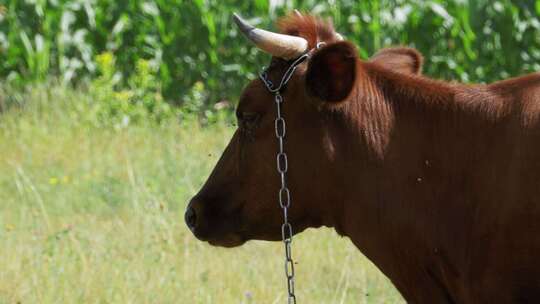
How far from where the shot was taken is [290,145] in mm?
4750

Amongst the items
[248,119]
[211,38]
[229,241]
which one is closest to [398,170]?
[248,119]

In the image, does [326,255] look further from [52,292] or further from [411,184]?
[411,184]

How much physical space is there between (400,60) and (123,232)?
11.6 feet

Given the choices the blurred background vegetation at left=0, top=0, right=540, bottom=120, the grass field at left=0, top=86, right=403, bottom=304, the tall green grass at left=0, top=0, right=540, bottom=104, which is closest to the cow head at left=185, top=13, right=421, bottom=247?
the grass field at left=0, top=86, right=403, bottom=304

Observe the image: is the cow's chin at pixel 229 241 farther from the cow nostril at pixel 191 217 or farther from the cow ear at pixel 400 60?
the cow ear at pixel 400 60

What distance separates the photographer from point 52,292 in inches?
266

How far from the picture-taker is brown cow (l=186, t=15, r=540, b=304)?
438cm

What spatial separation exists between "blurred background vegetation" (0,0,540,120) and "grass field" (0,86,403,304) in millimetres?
917

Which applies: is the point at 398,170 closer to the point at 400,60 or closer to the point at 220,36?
the point at 400,60

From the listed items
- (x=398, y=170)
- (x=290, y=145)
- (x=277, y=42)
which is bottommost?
(x=398, y=170)

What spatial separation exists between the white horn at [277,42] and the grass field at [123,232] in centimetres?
218

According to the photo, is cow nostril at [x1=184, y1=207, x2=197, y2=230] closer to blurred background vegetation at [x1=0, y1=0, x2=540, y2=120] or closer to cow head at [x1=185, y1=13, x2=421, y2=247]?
cow head at [x1=185, y1=13, x2=421, y2=247]

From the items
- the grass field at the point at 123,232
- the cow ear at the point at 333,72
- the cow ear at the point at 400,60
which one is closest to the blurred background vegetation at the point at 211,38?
the grass field at the point at 123,232

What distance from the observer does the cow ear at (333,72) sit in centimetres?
453
